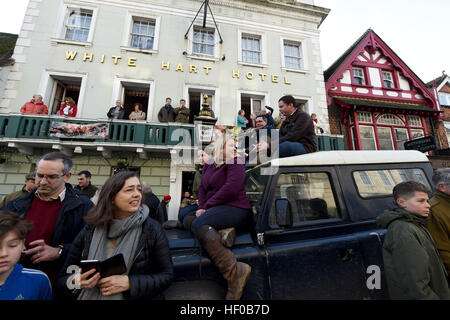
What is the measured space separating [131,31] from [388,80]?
16.0 m

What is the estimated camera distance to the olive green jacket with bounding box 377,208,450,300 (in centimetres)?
141

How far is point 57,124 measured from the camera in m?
7.59

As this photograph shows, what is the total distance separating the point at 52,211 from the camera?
Answer: 1.92 meters

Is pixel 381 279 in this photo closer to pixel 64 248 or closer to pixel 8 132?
pixel 64 248

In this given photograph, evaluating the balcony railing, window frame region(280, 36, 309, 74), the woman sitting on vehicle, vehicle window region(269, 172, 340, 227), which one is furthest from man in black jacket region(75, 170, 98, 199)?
window frame region(280, 36, 309, 74)

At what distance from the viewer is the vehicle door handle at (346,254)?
6.45 ft

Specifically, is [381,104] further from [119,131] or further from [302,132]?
[119,131]

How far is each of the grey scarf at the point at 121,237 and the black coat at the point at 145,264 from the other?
4 centimetres

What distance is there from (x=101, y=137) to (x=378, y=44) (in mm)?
17658

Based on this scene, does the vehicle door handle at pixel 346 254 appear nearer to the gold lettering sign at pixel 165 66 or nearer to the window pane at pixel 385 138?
the gold lettering sign at pixel 165 66

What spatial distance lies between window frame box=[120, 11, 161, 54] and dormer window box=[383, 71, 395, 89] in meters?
14.3

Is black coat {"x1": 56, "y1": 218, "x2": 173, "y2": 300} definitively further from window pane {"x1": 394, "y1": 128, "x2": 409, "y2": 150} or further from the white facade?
window pane {"x1": 394, "y1": 128, "x2": 409, "y2": 150}

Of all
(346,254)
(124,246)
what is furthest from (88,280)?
(346,254)

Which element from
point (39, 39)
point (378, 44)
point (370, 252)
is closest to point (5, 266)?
point (370, 252)
